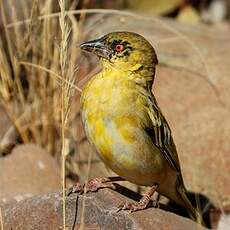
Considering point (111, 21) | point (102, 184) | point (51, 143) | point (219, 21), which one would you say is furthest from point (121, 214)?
point (219, 21)

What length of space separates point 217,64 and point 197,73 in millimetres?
238

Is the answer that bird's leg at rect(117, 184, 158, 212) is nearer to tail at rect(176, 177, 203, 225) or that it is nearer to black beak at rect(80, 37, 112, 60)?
tail at rect(176, 177, 203, 225)

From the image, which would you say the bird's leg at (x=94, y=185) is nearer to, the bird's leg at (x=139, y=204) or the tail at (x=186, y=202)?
the bird's leg at (x=139, y=204)

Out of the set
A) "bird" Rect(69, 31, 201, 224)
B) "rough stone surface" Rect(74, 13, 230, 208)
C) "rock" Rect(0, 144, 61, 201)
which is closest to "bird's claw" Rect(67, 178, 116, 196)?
"bird" Rect(69, 31, 201, 224)

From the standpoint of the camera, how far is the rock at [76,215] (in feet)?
15.9

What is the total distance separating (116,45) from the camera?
507 cm

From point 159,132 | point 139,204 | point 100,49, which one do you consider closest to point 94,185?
point 139,204

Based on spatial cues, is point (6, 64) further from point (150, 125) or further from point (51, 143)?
point (150, 125)

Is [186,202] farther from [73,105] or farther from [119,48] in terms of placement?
[73,105]

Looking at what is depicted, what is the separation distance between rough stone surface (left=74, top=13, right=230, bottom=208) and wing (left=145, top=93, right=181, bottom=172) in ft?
3.18

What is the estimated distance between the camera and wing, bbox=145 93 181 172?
506 cm

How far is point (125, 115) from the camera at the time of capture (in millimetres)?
4891

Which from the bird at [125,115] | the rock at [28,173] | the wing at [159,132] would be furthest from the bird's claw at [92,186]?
the rock at [28,173]

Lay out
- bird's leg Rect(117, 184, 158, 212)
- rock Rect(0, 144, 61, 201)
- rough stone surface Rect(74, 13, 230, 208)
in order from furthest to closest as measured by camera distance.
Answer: rough stone surface Rect(74, 13, 230, 208) < rock Rect(0, 144, 61, 201) < bird's leg Rect(117, 184, 158, 212)
